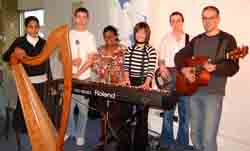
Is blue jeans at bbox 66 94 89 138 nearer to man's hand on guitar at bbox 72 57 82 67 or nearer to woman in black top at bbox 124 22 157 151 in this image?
man's hand on guitar at bbox 72 57 82 67

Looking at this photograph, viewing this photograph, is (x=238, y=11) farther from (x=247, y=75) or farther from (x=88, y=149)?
(x=88, y=149)

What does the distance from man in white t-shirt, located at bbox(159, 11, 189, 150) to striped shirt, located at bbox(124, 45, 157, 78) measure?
1.09ft

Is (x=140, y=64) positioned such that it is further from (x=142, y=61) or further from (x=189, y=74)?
(x=189, y=74)

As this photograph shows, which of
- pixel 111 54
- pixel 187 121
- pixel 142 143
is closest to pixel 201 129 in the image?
pixel 142 143

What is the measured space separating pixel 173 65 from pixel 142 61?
420 millimetres

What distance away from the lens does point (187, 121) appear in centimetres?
352

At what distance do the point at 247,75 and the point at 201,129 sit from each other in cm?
84

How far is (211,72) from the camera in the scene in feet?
8.30

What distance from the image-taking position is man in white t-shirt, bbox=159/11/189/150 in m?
3.26

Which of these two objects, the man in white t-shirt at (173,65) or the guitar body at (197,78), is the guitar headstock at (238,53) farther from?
the man in white t-shirt at (173,65)

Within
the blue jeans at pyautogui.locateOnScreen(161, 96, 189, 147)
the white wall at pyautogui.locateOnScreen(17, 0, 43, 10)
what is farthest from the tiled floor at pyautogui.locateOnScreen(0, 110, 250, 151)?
the white wall at pyautogui.locateOnScreen(17, 0, 43, 10)

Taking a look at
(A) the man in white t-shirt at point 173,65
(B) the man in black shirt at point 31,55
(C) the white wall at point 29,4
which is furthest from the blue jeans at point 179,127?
(C) the white wall at point 29,4

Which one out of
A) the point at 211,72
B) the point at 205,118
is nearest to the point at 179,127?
the point at 205,118

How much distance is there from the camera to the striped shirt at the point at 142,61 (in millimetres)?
2957
